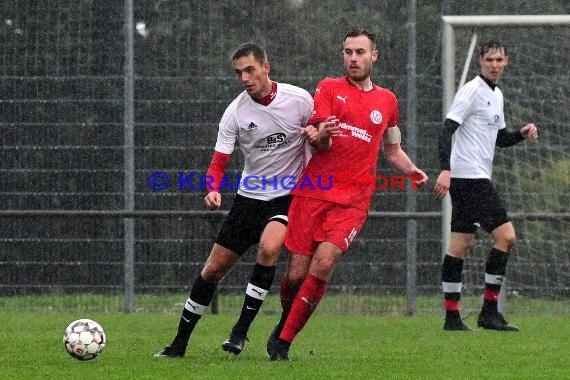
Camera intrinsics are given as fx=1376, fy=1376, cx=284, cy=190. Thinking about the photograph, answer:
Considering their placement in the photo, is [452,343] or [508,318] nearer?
[452,343]

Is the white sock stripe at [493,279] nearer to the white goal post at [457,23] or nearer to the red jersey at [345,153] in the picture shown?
the white goal post at [457,23]

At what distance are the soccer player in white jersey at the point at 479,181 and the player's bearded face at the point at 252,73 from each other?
8.42 feet

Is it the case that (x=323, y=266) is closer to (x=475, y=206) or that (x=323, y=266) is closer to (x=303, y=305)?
(x=303, y=305)

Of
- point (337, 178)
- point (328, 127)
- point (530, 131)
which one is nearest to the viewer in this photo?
point (328, 127)

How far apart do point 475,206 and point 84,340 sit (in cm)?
398

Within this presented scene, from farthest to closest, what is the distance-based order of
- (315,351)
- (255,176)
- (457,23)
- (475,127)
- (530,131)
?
(457,23), (475,127), (530,131), (315,351), (255,176)

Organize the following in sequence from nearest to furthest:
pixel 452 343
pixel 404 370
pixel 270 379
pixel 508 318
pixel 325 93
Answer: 1. pixel 270 379
2. pixel 404 370
3. pixel 325 93
4. pixel 452 343
5. pixel 508 318

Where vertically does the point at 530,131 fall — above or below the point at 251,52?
below

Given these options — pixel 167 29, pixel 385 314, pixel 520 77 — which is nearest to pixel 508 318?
pixel 385 314

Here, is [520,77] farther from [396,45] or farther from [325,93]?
[325,93]

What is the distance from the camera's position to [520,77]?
13.0 m

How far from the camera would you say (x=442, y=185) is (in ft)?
32.6

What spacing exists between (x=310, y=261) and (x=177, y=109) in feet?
16.1

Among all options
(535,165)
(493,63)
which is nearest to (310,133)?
(493,63)
